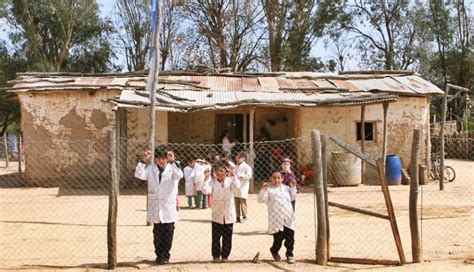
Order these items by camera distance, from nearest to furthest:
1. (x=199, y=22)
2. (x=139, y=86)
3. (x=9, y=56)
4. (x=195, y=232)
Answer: (x=195, y=232) < (x=139, y=86) < (x=199, y=22) < (x=9, y=56)

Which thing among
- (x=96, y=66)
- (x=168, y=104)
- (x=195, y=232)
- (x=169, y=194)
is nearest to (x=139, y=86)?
(x=168, y=104)

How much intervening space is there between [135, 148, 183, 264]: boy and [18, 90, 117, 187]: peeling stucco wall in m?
11.2

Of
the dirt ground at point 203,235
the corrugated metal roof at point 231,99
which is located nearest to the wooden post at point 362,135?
the corrugated metal roof at point 231,99

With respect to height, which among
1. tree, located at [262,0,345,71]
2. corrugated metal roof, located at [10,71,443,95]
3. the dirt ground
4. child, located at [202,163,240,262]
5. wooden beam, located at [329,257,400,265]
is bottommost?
the dirt ground

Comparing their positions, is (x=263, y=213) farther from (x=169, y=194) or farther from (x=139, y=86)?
(x=139, y=86)

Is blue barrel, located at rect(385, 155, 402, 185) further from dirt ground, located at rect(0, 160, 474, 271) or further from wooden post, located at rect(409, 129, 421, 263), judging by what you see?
wooden post, located at rect(409, 129, 421, 263)

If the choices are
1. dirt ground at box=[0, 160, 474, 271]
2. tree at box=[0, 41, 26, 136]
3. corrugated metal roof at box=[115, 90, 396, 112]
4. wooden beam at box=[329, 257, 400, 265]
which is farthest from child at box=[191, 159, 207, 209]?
tree at box=[0, 41, 26, 136]

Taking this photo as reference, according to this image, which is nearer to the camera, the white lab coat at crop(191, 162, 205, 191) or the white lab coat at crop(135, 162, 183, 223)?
the white lab coat at crop(135, 162, 183, 223)

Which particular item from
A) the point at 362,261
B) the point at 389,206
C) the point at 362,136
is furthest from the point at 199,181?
the point at 362,136

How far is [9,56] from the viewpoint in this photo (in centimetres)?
3722

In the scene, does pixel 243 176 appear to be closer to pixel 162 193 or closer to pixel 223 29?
pixel 162 193

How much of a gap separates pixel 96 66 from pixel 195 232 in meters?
29.9

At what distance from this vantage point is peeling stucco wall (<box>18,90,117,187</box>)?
60.1 ft

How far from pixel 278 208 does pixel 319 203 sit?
0.63 metres
